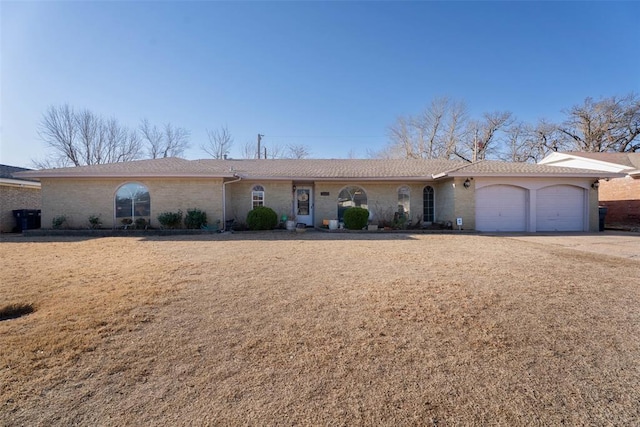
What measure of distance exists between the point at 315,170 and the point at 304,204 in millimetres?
1871

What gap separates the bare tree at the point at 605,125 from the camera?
30375 mm

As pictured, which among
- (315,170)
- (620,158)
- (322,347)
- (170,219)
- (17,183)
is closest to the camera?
(322,347)

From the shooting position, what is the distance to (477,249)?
881 cm

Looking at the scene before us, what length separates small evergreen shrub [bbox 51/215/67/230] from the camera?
1320 cm

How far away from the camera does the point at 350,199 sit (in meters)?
15.7

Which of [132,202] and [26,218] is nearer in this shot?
[132,202]

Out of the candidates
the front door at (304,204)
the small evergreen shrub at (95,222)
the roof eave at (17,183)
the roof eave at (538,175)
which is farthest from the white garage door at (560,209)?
the roof eave at (17,183)

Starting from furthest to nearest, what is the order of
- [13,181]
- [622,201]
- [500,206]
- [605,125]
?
[605,125]
[622,201]
[13,181]
[500,206]

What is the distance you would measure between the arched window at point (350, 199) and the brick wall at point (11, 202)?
1607cm

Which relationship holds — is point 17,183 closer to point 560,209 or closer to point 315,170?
point 315,170

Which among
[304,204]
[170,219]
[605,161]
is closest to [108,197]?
[170,219]

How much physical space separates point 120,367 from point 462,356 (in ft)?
10.3

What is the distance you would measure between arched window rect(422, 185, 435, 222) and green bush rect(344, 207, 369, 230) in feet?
11.7

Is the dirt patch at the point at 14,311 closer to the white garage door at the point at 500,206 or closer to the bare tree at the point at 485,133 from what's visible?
the white garage door at the point at 500,206
